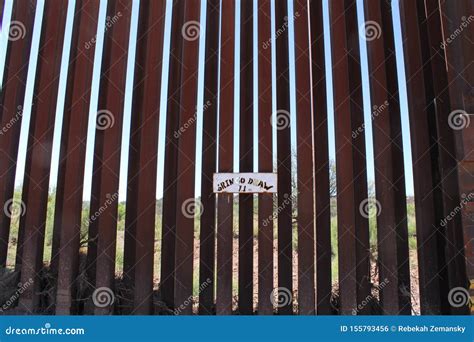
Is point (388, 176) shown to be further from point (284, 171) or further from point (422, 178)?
point (284, 171)

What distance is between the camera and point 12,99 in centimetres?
320

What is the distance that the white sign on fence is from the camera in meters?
2.96

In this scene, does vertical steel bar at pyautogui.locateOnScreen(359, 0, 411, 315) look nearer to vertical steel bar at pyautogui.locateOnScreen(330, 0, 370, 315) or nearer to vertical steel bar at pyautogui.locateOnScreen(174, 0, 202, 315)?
vertical steel bar at pyautogui.locateOnScreen(330, 0, 370, 315)

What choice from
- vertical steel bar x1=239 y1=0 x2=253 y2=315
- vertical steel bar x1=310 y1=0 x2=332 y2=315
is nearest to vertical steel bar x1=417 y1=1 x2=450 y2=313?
vertical steel bar x1=310 y1=0 x2=332 y2=315

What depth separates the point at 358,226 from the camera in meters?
2.99

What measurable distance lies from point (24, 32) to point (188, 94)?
1460 mm

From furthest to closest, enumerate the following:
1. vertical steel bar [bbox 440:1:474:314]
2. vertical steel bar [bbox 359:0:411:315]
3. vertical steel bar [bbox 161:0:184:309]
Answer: vertical steel bar [bbox 161:0:184:309]
vertical steel bar [bbox 359:0:411:315]
vertical steel bar [bbox 440:1:474:314]

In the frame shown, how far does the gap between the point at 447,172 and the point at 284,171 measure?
1.16 m

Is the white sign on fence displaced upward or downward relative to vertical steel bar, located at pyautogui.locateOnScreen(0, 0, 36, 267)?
downward

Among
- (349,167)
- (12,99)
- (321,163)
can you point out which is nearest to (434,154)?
(349,167)

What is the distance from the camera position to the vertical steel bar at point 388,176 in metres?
2.93

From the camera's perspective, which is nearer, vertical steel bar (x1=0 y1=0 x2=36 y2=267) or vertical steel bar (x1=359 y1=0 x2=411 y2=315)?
vertical steel bar (x1=359 y1=0 x2=411 y2=315)

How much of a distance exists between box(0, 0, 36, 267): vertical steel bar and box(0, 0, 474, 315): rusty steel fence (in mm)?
14

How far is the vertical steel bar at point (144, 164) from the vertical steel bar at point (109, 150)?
0.11 m
